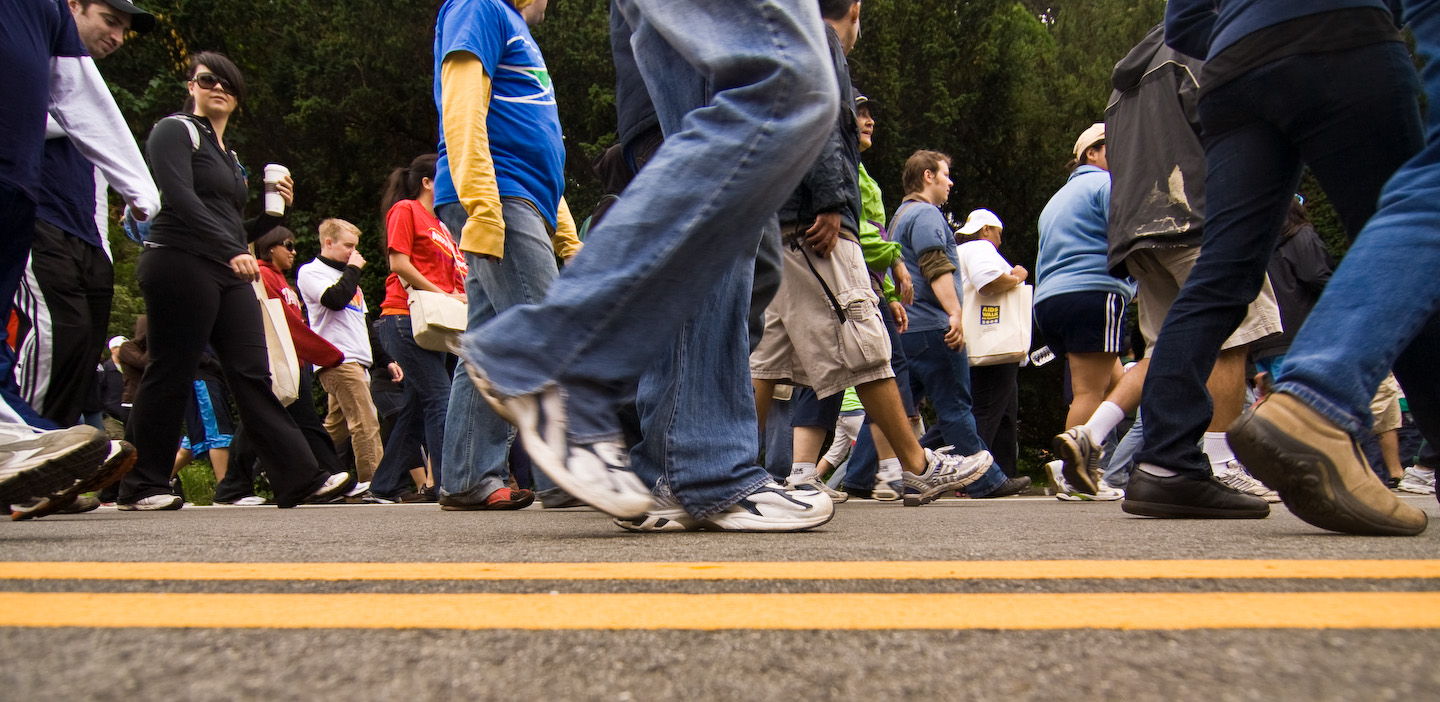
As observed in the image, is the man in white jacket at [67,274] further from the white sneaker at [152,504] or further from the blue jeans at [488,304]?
the blue jeans at [488,304]

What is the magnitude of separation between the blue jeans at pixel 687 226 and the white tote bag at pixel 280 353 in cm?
388

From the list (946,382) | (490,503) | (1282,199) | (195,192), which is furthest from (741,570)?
(946,382)

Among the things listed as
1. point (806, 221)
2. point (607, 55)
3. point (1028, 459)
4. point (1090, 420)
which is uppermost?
point (607, 55)

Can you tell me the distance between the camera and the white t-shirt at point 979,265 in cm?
643

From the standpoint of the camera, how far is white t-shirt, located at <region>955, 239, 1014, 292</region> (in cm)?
643

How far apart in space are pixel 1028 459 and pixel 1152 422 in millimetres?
16192

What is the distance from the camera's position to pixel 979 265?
21.3 feet

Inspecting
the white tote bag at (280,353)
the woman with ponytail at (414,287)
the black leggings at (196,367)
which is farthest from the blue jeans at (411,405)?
the black leggings at (196,367)

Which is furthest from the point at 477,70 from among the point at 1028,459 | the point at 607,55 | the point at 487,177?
the point at 1028,459

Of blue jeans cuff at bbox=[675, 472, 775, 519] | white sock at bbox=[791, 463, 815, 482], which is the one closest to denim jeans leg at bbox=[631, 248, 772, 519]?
blue jeans cuff at bbox=[675, 472, 775, 519]

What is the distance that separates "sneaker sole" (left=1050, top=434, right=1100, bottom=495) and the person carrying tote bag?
1.59 metres

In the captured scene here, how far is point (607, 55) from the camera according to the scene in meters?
17.6

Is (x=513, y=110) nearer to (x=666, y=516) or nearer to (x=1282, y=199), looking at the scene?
(x=666, y=516)

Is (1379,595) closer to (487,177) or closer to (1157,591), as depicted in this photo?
(1157,591)
